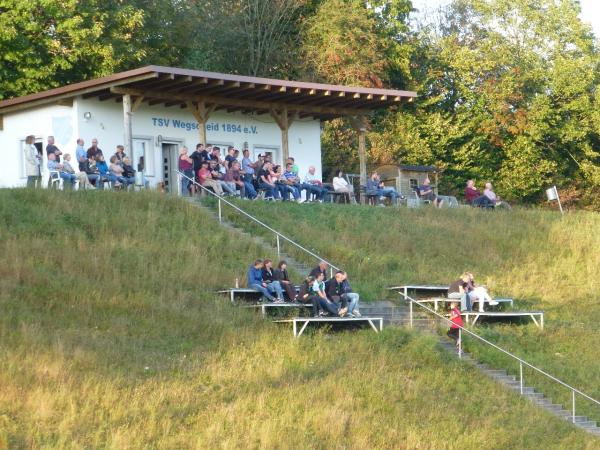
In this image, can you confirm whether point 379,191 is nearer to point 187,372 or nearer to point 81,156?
point 81,156

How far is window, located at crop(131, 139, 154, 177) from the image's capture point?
34969 mm

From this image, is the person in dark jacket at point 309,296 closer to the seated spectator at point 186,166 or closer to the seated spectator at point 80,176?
the seated spectator at point 80,176

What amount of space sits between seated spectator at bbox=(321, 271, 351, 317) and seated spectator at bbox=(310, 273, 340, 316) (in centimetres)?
15

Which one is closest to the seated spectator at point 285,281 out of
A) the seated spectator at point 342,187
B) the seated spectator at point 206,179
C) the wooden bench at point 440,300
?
the wooden bench at point 440,300

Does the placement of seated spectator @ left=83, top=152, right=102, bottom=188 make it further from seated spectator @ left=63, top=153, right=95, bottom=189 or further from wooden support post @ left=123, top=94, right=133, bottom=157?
wooden support post @ left=123, top=94, right=133, bottom=157

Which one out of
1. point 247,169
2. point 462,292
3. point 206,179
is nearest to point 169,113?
point 247,169

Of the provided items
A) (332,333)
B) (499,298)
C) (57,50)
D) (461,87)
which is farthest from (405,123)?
(332,333)

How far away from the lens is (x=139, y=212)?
A: 1115 inches

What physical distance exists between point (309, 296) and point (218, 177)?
9.51m

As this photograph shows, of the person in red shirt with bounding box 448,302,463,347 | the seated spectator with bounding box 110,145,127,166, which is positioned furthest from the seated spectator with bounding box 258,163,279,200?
the person in red shirt with bounding box 448,302,463,347

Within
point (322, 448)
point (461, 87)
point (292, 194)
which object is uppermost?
point (461, 87)

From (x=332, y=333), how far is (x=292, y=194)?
12.1 meters

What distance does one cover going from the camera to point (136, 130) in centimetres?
3491

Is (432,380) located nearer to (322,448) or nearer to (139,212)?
(322,448)
